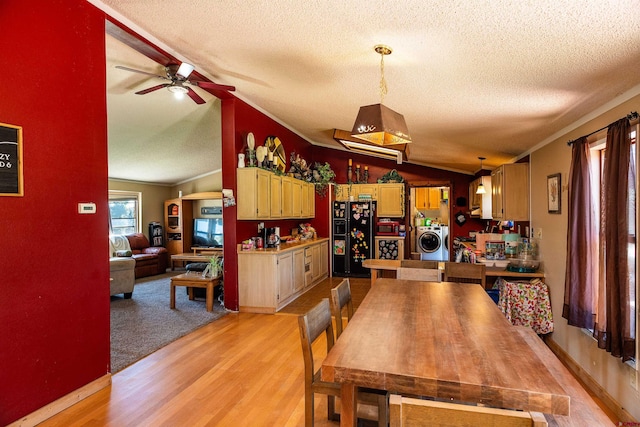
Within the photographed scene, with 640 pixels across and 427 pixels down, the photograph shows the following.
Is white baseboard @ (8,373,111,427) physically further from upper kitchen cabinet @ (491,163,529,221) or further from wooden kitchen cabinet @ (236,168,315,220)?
upper kitchen cabinet @ (491,163,529,221)

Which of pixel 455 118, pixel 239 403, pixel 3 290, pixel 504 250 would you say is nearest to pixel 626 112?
pixel 455 118

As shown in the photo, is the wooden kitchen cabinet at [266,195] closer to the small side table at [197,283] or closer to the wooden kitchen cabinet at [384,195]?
the small side table at [197,283]

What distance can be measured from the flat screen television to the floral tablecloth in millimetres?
6866

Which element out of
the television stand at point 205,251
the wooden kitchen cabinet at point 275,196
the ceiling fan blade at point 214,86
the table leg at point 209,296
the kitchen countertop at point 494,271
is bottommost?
the table leg at point 209,296

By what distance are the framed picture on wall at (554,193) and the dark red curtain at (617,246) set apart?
1002 millimetres

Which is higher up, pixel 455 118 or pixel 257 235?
pixel 455 118

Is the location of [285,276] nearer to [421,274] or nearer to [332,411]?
[421,274]

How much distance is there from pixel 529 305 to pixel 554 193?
122cm

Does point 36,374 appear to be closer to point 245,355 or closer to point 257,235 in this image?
point 245,355

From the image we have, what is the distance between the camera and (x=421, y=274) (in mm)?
3088

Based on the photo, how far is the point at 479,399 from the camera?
3.85 ft

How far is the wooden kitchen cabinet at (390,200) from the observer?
705 cm

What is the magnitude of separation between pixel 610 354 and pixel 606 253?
0.75 metres

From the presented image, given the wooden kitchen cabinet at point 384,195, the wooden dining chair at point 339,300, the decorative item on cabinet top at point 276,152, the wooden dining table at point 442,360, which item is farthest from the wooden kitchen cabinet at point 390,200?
→ the wooden dining table at point 442,360
